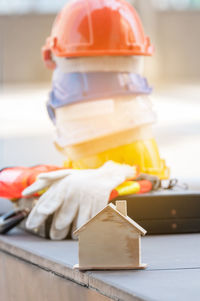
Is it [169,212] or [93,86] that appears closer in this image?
[169,212]

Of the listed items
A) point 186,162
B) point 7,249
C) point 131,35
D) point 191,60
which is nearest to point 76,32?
point 131,35

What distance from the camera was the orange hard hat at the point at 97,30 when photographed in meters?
3.22

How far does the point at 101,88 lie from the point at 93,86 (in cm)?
3

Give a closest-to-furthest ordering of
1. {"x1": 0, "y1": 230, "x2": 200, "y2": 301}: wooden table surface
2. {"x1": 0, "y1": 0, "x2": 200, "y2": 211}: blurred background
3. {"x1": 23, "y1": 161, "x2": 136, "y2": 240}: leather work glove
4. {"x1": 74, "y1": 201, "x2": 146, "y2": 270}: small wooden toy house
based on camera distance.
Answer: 1. {"x1": 0, "y1": 230, "x2": 200, "y2": 301}: wooden table surface
2. {"x1": 74, "y1": 201, "x2": 146, "y2": 270}: small wooden toy house
3. {"x1": 23, "y1": 161, "x2": 136, "y2": 240}: leather work glove
4. {"x1": 0, "y1": 0, "x2": 200, "y2": 211}: blurred background

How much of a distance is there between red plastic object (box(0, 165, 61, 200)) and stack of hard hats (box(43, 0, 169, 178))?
0.64 ft

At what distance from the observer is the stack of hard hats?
10.6 feet

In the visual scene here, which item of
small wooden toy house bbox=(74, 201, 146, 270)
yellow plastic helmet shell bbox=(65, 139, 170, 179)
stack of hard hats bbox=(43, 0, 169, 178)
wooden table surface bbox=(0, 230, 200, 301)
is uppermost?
stack of hard hats bbox=(43, 0, 169, 178)

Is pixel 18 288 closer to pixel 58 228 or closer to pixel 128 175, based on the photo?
pixel 58 228

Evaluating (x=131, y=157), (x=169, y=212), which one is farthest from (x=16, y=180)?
(x=169, y=212)

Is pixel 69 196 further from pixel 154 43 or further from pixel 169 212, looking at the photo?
pixel 154 43

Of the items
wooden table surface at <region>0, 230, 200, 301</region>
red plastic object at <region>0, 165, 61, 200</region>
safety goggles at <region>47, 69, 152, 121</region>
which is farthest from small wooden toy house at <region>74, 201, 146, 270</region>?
safety goggles at <region>47, 69, 152, 121</region>

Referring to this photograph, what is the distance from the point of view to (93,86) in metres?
3.24

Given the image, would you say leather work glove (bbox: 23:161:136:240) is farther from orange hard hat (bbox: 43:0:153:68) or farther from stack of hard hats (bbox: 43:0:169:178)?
orange hard hat (bbox: 43:0:153:68)

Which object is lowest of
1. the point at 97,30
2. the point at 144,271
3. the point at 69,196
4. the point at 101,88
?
the point at 144,271
